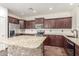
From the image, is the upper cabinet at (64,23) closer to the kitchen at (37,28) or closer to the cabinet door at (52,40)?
the kitchen at (37,28)

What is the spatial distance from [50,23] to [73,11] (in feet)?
1.01

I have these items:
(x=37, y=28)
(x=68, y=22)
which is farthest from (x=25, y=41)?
(x=68, y=22)

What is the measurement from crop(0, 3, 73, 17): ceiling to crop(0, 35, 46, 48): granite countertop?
30 cm

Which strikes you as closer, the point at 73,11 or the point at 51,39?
the point at 73,11

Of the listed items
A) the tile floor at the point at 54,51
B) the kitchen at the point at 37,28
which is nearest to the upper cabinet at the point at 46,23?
the kitchen at the point at 37,28

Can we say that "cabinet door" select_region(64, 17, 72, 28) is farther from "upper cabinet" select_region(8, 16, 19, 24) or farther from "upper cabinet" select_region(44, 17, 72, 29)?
"upper cabinet" select_region(8, 16, 19, 24)

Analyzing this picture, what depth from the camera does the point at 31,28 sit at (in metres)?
1.17

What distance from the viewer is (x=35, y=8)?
3.67 feet

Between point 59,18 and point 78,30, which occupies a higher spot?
point 59,18

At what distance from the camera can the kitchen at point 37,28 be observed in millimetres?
1090

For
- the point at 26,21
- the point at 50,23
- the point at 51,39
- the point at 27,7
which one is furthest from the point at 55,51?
the point at 27,7

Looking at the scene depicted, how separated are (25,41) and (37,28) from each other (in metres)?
0.23

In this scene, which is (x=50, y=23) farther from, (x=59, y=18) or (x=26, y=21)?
(x=26, y=21)

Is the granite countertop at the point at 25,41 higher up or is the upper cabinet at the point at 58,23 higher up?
the upper cabinet at the point at 58,23
